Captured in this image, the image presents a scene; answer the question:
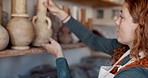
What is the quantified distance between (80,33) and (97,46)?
103mm

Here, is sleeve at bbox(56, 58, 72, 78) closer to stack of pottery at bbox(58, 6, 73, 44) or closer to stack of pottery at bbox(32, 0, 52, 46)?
stack of pottery at bbox(32, 0, 52, 46)

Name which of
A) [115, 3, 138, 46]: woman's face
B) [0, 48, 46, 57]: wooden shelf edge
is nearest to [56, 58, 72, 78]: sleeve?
[0, 48, 46, 57]: wooden shelf edge

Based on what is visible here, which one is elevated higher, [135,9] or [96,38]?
[135,9]

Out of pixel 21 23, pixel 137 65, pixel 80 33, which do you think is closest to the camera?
pixel 137 65

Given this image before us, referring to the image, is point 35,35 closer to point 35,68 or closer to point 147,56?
point 35,68

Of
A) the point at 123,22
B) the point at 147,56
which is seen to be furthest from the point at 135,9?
the point at 147,56

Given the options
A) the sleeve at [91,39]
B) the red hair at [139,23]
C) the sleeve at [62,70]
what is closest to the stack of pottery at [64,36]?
the sleeve at [91,39]

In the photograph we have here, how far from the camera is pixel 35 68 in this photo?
1244 mm

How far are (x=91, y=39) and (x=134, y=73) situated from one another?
16.7 inches

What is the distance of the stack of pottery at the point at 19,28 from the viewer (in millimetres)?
Result: 866

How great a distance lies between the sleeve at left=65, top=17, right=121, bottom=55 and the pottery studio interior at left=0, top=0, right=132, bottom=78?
0.02m

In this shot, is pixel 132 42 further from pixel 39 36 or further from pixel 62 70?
pixel 39 36

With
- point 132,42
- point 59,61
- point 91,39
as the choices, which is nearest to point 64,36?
point 91,39

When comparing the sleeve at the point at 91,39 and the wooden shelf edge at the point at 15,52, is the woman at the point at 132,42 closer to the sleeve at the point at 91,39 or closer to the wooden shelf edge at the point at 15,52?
the wooden shelf edge at the point at 15,52
